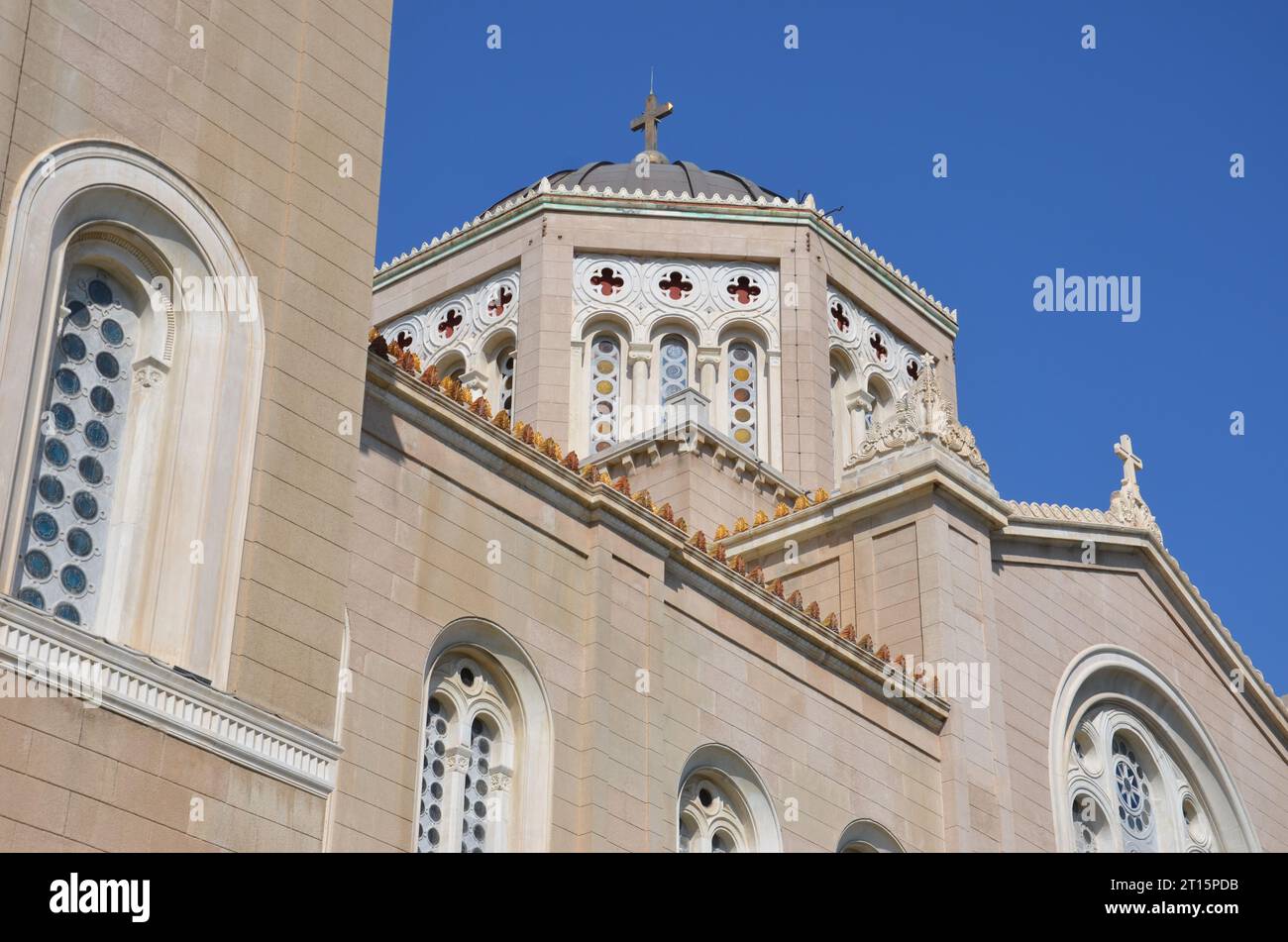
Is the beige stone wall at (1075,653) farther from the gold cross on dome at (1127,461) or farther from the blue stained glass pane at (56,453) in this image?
the blue stained glass pane at (56,453)

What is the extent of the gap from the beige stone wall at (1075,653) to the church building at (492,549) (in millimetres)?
86

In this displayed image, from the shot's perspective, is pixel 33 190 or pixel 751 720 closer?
pixel 33 190

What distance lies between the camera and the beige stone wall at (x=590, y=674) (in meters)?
20.0

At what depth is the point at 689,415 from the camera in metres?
32.3

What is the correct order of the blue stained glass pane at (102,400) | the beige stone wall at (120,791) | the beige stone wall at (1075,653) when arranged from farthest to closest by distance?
the beige stone wall at (1075,653) → the blue stained glass pane at (102,400) → the beige stone wall at (120,791)

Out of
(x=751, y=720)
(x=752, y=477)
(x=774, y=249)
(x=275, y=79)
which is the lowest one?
(x=751, y=720)

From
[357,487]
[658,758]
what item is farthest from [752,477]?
[357,487]

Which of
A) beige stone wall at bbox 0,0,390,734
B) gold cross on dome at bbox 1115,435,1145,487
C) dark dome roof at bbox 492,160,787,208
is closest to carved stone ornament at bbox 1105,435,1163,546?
gold cross on dome at bbox 1115,435,1145,487

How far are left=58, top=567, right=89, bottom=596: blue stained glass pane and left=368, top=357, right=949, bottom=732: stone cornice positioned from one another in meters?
4.93

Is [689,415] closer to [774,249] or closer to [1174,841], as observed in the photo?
[774,249]

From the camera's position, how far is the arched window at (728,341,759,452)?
3562 centimetres

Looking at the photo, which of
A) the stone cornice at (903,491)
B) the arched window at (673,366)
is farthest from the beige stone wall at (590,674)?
the arched window at (673,366)

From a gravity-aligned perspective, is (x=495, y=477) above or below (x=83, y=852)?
above

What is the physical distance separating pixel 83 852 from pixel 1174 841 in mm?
19857
